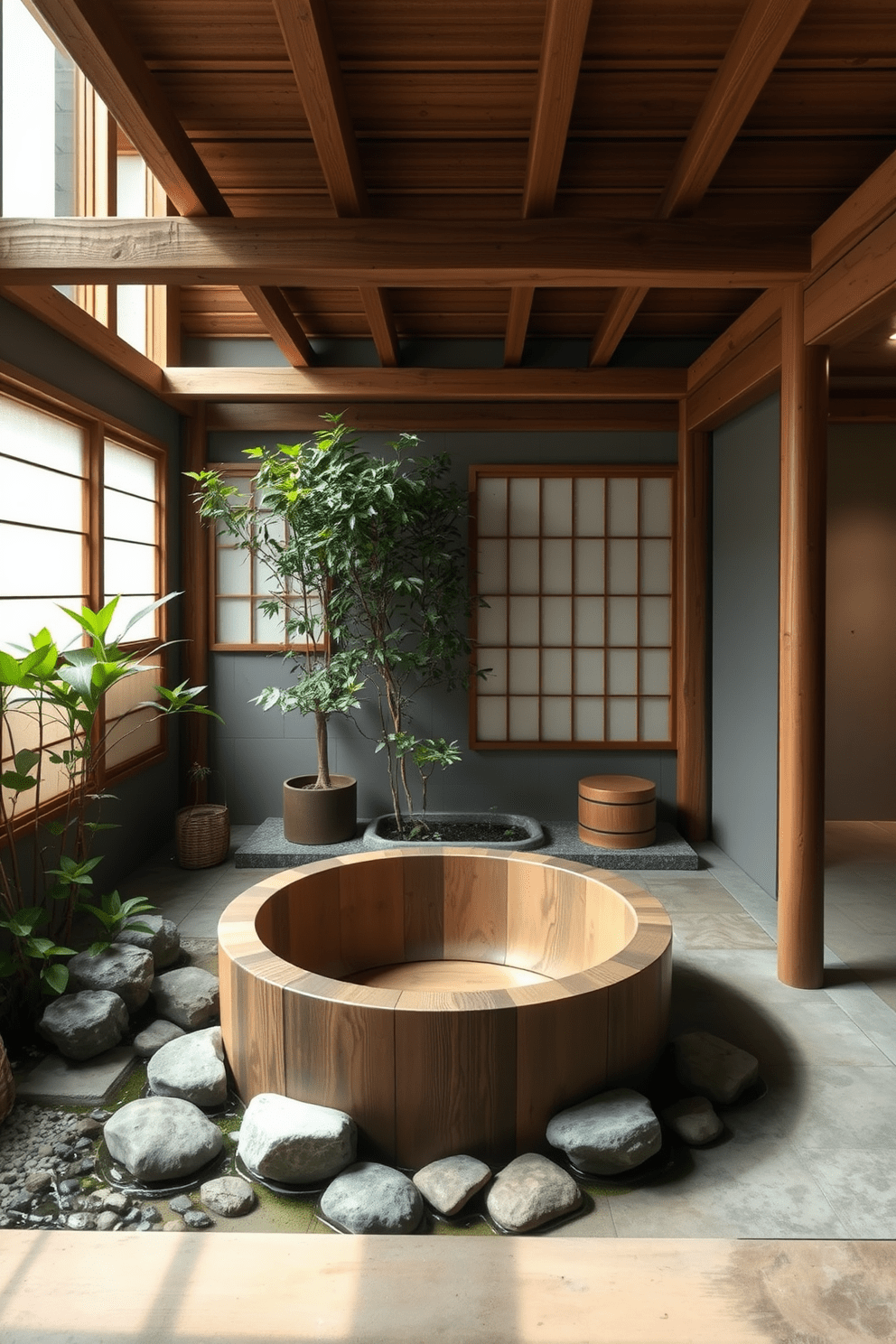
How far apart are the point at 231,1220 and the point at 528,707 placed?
358 cm

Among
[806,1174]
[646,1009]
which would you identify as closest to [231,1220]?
[646,1009]

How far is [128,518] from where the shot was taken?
14.9 ft

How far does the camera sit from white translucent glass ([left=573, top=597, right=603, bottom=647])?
5297mm

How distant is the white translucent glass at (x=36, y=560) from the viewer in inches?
129

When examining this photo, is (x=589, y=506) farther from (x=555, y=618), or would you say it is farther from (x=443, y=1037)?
(x=443, y=1037)

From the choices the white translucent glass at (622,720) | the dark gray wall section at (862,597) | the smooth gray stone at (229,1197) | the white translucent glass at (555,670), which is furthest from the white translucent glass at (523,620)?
the smooth gray stone at (229,1197)

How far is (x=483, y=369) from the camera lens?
15.7 ft

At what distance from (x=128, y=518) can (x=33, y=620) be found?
123 cm

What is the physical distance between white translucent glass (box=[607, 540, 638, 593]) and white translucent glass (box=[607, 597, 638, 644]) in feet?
0.21

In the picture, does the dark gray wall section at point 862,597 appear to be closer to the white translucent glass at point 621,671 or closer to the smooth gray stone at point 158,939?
the white translucent glass at point 621,671

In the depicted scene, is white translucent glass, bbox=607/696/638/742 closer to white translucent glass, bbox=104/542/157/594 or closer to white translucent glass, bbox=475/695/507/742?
white translucent glass, bbox=475/695/507/742

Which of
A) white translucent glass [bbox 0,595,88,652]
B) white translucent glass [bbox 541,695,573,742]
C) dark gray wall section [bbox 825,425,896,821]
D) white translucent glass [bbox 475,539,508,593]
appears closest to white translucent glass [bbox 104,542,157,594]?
white translucent glass [bbox 0,595,88,652]

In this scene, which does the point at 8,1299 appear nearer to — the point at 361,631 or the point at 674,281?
the point at 674,281

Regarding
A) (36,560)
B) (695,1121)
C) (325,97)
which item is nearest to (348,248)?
(325,97)
